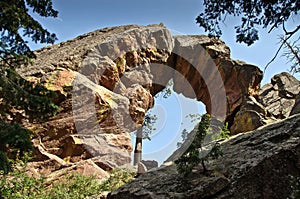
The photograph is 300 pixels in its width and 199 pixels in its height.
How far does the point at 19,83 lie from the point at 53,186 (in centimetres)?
393

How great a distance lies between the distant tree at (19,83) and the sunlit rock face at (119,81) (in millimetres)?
4959

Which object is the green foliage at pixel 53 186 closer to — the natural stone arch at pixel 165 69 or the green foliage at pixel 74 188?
the green foliage at pixel 74 188

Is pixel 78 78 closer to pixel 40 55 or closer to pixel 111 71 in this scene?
pixel 111 71

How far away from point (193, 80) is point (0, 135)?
17523mm

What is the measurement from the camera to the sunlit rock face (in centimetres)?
1203

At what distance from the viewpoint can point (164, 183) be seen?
18.0 feet

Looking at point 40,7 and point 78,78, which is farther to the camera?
point 78,78

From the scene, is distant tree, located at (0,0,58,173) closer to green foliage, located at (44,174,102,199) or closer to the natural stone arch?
green foliage, located at (44,174,102,199)

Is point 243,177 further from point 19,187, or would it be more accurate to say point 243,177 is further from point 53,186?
point 53,186

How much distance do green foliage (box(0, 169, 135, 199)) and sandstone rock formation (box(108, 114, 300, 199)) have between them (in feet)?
9.11

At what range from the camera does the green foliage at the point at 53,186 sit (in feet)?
25.0

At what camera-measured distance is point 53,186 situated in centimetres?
902

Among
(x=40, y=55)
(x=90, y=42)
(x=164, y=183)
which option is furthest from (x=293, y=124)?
(x=40, y=55)

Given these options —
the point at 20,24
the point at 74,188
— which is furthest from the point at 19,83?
the point at 74,188
